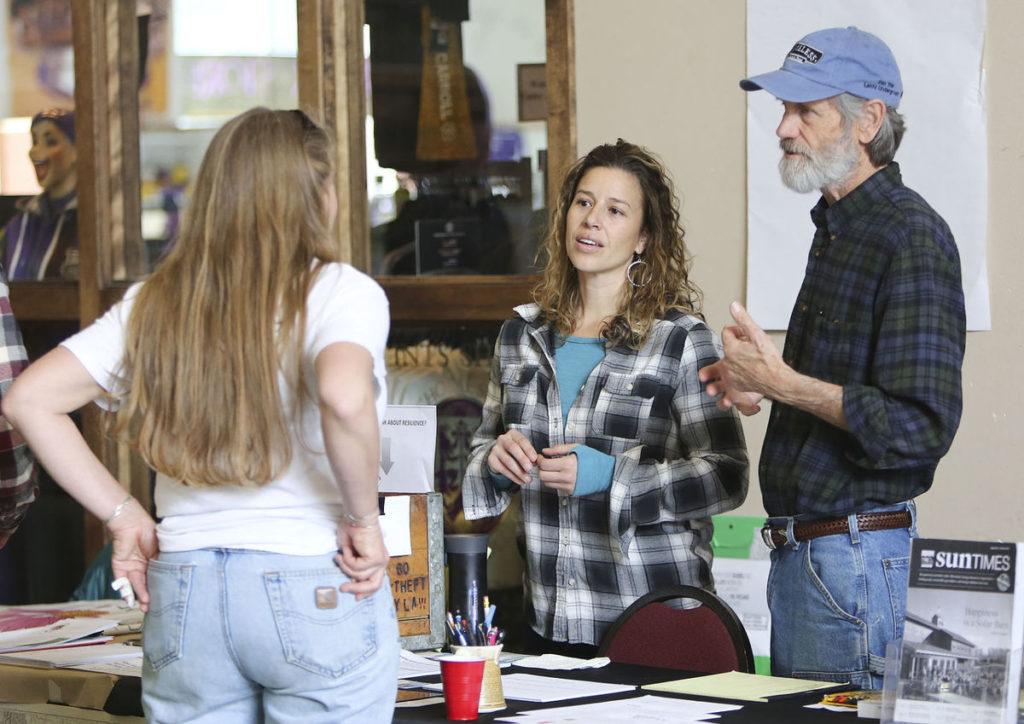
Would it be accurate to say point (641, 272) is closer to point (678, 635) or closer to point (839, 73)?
point (839, 73)

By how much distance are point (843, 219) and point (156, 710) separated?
54.2 inches

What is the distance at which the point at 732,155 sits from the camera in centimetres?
320

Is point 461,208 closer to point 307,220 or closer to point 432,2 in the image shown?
point 432,2

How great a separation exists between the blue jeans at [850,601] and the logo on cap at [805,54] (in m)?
0.79

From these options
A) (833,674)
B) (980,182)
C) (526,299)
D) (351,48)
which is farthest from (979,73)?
(351,48)

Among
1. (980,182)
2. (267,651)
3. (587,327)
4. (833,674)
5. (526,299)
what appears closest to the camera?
(267,651)

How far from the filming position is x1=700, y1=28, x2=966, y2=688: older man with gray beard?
1.99 metres

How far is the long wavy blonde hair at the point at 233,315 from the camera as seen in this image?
155cm

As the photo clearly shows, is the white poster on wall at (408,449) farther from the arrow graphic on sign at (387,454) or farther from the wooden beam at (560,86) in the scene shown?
the wooden beam at (560,86)

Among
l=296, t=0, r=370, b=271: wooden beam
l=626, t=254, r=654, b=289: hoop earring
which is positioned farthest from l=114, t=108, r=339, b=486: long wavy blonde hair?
l=296, t=0, r=370, b=271: wooden beam

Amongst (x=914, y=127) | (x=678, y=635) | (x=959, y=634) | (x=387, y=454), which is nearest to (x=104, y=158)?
(x=387, y=454)

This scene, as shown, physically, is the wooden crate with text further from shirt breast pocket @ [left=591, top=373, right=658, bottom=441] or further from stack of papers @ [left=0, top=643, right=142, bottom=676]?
stack of papers @ [left=0, top=643, right=142, bottom=676]

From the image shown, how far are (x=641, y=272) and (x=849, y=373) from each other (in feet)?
2.15

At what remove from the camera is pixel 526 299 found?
354cm
